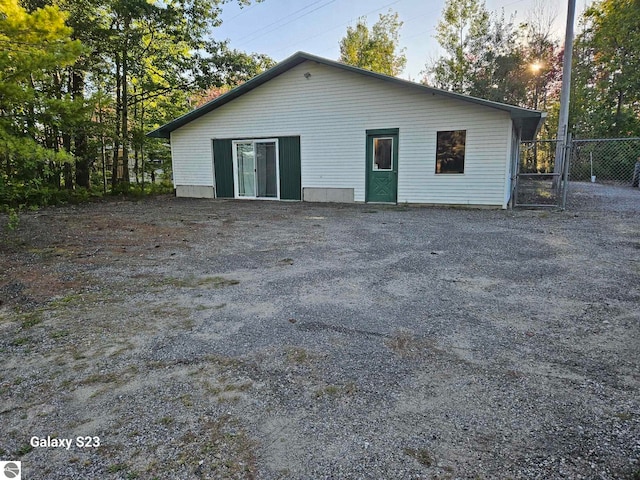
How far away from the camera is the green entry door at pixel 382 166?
1081 centimetres

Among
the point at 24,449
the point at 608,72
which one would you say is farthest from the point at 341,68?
the point at 608,72

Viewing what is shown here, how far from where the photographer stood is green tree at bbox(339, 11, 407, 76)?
2845 cm

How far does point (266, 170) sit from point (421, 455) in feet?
38.6

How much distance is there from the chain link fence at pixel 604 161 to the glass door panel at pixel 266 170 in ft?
53.0

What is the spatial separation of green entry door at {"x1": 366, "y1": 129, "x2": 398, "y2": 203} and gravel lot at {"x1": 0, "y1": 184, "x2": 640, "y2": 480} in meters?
5.99

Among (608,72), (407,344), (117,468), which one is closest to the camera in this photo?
(117,468)

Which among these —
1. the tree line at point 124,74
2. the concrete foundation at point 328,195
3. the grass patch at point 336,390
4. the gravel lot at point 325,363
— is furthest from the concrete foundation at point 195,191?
the grass patch at point 336,390

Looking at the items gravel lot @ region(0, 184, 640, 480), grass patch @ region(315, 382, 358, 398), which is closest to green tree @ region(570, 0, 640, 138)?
gravel lot @ region(0, 184, 640, 480)

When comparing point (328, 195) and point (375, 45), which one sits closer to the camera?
point (328, 195)

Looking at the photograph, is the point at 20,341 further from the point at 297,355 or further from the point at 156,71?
the point at 156,71

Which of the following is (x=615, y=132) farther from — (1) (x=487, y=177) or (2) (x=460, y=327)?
(2) (x=460, y=327)

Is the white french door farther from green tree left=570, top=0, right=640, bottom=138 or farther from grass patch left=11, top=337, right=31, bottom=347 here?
green tree left=570, top=0, right=640, bottom=138

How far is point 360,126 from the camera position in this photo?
10984 mm

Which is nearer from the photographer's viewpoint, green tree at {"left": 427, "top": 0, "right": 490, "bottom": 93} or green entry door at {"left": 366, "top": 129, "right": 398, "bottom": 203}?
green entry door at {"left": 366, "top": 129, "right": 398, "bottom": 203}
